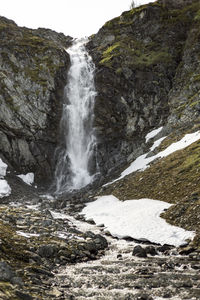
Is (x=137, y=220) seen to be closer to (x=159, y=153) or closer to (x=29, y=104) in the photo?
(x=159, y=153)

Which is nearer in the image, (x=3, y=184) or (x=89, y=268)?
(x=89, y=268)

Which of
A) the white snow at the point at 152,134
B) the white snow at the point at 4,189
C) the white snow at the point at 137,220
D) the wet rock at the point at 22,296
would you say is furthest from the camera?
the white snow at the point at 152,134

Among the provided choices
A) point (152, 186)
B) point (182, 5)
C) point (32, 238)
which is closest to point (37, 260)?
point (32, 238)

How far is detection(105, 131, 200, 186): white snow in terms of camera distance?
115 feet

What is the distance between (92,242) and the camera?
57.6 ft

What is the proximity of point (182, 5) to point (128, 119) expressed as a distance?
41.8 metres

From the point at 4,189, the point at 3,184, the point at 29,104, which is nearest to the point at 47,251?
the point at 4,189

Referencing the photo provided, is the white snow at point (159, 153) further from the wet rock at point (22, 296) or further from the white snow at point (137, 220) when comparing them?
the wet rock at point (22, 296)

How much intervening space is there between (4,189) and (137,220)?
84.0 ft

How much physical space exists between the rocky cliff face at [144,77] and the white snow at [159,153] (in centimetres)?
316

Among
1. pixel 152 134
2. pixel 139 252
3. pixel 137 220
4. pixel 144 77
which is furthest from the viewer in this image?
pixel 144 77

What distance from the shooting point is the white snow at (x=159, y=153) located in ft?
115

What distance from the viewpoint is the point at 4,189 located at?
Answer: 40625mm

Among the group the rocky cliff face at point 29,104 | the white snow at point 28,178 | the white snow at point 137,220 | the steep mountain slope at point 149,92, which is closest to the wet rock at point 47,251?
the white snow at point 137,220
